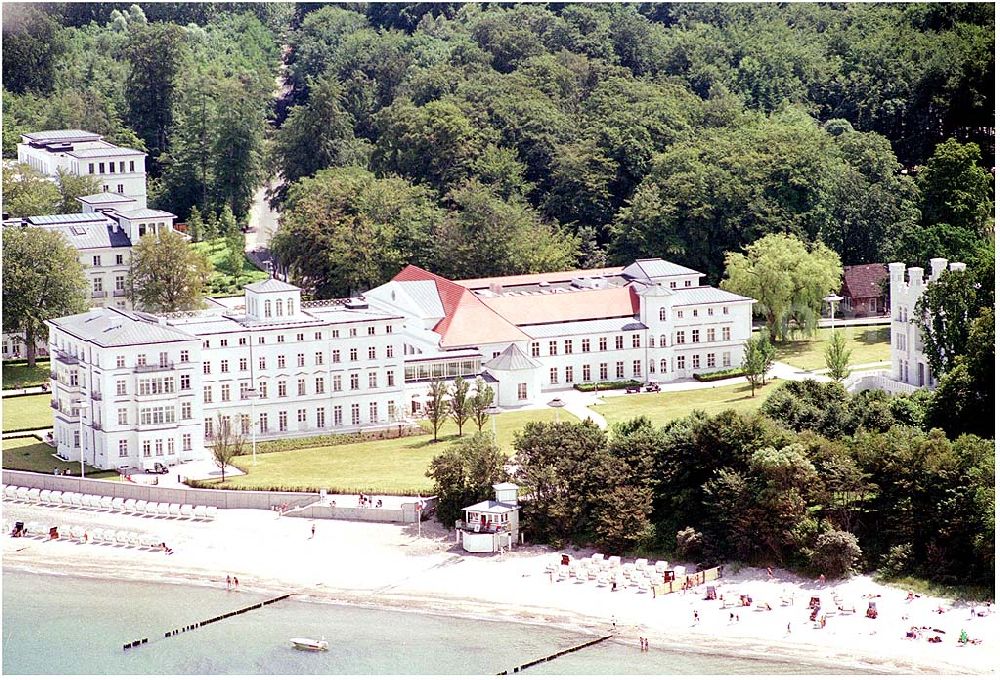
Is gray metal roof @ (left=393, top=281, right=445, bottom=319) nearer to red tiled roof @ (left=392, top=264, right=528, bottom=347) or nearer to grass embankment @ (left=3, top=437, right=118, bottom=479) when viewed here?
red tiled roof @ (left=392, top=264, right=528, bottom=347)

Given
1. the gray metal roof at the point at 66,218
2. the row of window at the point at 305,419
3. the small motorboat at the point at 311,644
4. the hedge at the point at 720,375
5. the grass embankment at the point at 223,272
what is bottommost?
the small motorboat at the point at 311,644

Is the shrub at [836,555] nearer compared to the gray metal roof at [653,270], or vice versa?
the shrub at [836,555]

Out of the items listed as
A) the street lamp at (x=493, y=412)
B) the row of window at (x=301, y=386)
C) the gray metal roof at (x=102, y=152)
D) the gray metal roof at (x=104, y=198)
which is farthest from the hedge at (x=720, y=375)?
the gray metal roof at (x=102, y=152)

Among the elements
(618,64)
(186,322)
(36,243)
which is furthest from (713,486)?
(618,64)

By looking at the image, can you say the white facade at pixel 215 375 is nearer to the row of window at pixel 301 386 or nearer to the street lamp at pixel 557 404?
the row of window at pixel 301 386

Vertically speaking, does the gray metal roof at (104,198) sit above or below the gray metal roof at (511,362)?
above

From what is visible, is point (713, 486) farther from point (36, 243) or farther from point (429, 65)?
point (429, 65)
